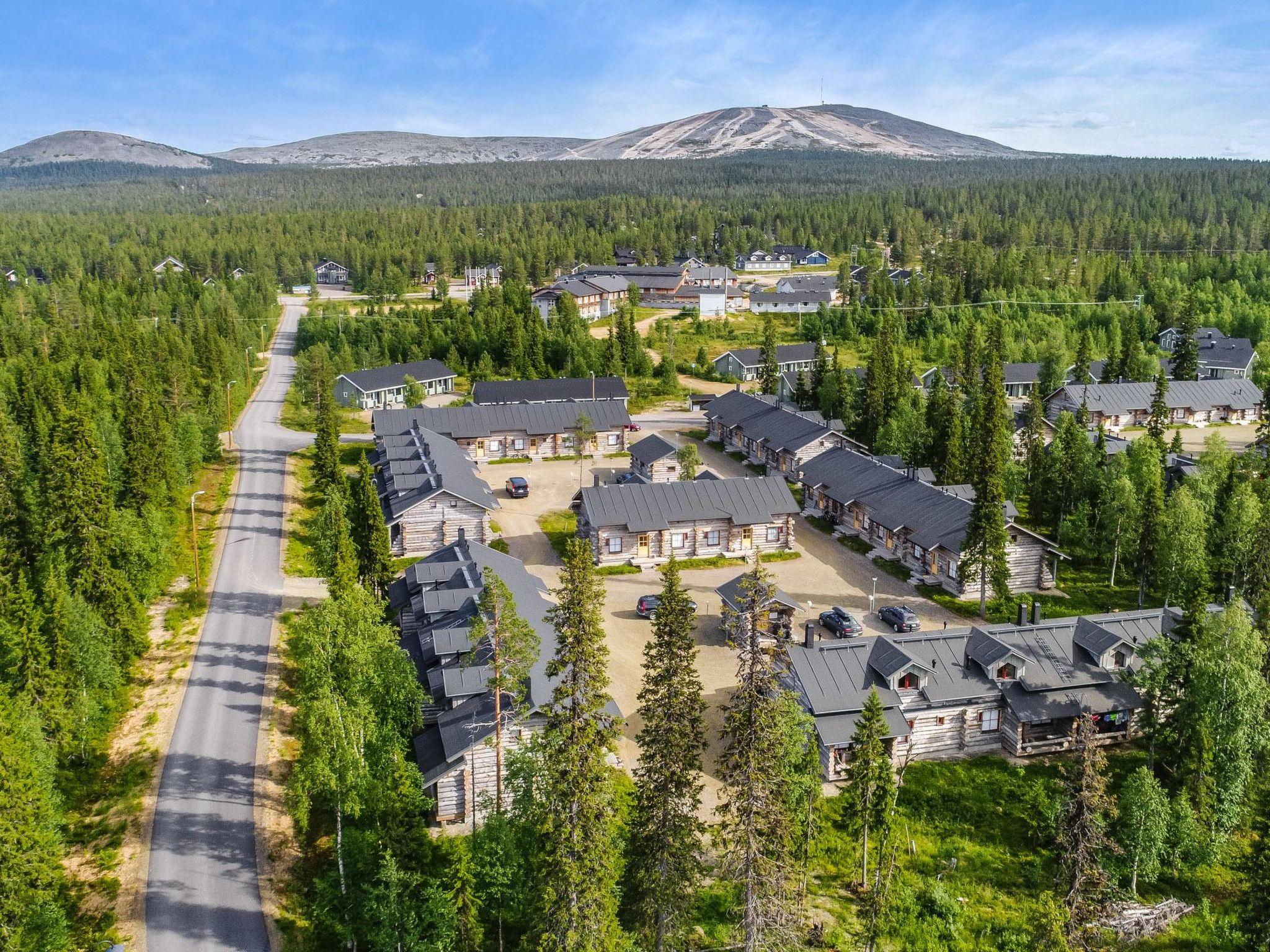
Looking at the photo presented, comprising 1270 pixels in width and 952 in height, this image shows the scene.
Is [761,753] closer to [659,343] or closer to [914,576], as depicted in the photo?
[914,576]

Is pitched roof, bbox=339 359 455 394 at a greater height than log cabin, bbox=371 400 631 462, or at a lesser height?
greater

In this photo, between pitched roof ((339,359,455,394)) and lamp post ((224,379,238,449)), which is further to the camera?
pitched roof ((339,359,455,394))

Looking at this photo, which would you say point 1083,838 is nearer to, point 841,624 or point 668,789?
point 668,789

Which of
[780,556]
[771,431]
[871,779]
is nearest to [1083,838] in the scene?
[871,779]

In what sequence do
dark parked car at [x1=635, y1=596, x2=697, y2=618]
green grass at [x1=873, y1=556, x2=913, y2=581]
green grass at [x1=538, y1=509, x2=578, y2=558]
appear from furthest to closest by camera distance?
green grass at [x1=538, y1=509, x2=578, y2=558] → green grass at [x1=873, y1=556, x2=913, y2=581] → dark parked car at [x1=635, y1=596, x2=697, y2=618]

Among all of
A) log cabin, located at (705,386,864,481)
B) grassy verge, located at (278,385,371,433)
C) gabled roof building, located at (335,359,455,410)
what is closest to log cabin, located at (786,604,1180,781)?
log cabin, located at (705,386,864,481)

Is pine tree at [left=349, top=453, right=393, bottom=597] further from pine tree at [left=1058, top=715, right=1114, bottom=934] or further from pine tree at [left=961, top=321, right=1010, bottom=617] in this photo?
pine tree at [left=1058, top=715, right=1114, bottom=934]

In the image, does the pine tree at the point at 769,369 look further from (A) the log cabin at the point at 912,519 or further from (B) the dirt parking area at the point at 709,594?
(B) the dirt parking area at the point at 709,594
